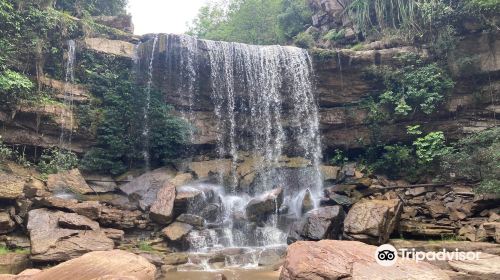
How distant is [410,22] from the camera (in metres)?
16.7

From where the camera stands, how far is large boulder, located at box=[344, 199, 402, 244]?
10297 millimetres

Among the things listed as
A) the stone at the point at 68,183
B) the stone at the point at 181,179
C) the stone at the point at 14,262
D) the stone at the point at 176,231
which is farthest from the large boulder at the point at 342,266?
the stone at the point at 68,183

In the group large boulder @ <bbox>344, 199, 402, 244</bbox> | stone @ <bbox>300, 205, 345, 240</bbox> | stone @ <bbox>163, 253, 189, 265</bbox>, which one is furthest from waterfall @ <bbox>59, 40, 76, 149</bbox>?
large boulder @ <bbox>344, 199, 402, 244</bbox>

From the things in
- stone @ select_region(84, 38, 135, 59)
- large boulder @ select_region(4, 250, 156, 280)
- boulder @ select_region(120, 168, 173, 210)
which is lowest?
large boulder @ select_region(4, 250, 156, 280)

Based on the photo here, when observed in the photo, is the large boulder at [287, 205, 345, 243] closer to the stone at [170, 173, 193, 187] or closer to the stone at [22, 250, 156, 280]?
the stone at [170, 173, 193, 187]

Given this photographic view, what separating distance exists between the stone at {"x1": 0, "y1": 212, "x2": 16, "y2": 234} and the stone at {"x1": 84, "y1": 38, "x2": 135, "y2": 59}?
27.2 ft

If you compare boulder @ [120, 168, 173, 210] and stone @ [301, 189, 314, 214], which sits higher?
boulder @ [120, 168, 173, 210]

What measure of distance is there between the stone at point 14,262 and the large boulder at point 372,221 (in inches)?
335

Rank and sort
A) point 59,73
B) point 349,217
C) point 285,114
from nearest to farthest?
point 349,217 → point 59,73 → point 285,114

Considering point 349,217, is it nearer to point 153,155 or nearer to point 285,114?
point 285,114

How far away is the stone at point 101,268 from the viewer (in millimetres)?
5699

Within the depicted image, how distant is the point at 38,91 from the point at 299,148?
37.1 ft

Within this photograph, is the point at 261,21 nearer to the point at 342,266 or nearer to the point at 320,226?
the point at 320,226

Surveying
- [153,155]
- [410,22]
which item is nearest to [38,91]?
[153,155]
